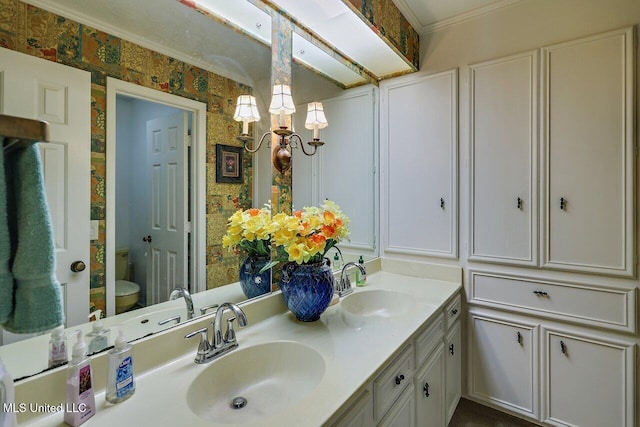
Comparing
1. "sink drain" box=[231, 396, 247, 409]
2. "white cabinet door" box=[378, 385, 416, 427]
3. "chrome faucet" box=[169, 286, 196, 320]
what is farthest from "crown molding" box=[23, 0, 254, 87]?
"white cabinet door" box=[378, 385, 416, 427]

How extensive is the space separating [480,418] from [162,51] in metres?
2.47

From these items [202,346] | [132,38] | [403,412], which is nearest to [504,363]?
[403,412]

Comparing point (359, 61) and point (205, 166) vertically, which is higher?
point (359, 61)

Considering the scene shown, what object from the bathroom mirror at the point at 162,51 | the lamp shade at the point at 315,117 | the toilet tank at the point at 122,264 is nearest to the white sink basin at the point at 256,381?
the bathroom mirror at the point at 162,51

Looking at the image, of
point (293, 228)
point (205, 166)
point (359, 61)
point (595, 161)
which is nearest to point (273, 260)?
point (293, 228)

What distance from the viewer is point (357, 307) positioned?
1.74 metres

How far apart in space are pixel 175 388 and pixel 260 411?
0.25 m

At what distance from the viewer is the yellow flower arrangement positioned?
4.18ft

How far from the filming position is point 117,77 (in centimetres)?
94

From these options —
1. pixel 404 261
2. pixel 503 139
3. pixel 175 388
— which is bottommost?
pixel 175 388

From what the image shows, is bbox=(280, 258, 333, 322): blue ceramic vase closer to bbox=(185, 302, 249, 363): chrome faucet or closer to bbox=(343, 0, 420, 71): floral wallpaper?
bbox=(185, 302, 249, 363): chrome faucet

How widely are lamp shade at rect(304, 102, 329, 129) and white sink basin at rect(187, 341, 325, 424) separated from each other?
1145mm

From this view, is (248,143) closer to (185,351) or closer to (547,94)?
(185,351)

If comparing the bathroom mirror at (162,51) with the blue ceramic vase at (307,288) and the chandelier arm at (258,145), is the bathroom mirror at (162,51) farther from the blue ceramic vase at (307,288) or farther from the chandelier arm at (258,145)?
the blue ceramic vase at (307,288)
